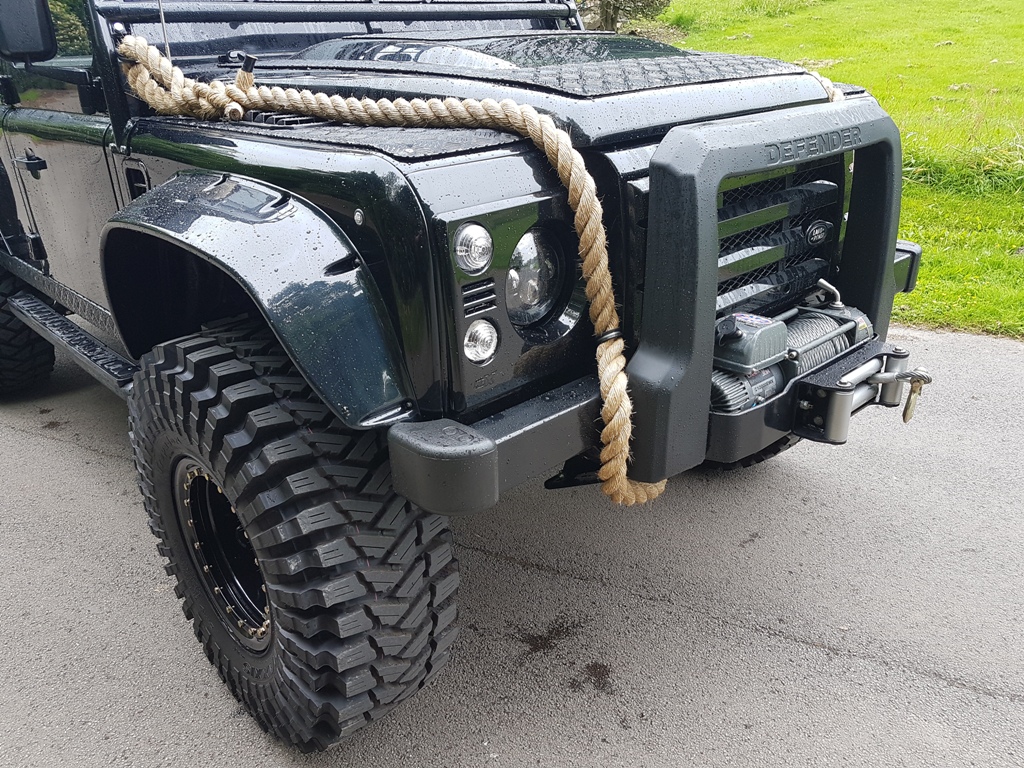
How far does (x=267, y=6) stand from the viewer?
2951mm

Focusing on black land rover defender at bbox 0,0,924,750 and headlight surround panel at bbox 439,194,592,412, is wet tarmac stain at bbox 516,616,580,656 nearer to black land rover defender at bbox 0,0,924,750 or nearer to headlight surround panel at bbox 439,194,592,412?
black land rover defender at bbox 0,0,924,750

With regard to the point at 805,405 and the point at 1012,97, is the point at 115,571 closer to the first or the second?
the point at 805,405

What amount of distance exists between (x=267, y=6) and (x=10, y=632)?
2172 mm

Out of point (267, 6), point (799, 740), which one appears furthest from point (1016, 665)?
point (267, 6)

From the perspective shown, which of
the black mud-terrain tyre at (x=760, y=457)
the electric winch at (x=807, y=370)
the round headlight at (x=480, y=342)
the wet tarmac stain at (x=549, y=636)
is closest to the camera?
the round headlight at (x=480, y=342)

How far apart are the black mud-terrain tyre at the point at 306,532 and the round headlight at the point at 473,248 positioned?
455 millimetres

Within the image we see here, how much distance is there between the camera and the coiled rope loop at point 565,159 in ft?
6.15

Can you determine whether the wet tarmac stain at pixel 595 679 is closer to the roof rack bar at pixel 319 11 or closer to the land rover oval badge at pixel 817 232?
the land rover oval badge at pixel 817 232

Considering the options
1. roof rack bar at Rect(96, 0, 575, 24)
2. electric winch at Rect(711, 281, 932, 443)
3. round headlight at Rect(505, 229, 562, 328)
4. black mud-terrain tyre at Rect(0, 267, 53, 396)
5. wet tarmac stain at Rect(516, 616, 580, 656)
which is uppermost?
roof rack bar at Rect(96, 0, 575, 24)

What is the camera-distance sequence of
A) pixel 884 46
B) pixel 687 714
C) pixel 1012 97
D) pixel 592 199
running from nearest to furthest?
1. pixel 592 199
2. pixel 687 714
3. pixel 1012 97
4. pixel 884 46

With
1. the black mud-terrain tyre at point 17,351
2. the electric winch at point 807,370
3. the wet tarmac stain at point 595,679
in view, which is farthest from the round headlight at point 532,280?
the black mud-terrain tyre at point 17,351

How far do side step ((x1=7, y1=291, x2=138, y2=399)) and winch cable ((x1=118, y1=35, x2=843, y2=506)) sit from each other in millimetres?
1043

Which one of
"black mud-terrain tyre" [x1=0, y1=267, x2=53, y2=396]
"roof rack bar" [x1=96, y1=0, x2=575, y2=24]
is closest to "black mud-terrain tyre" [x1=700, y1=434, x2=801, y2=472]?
"roof rack bar" [x1=96, y1=0, x2=575, y2=24]

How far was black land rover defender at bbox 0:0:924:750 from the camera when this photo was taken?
5.82 ft
